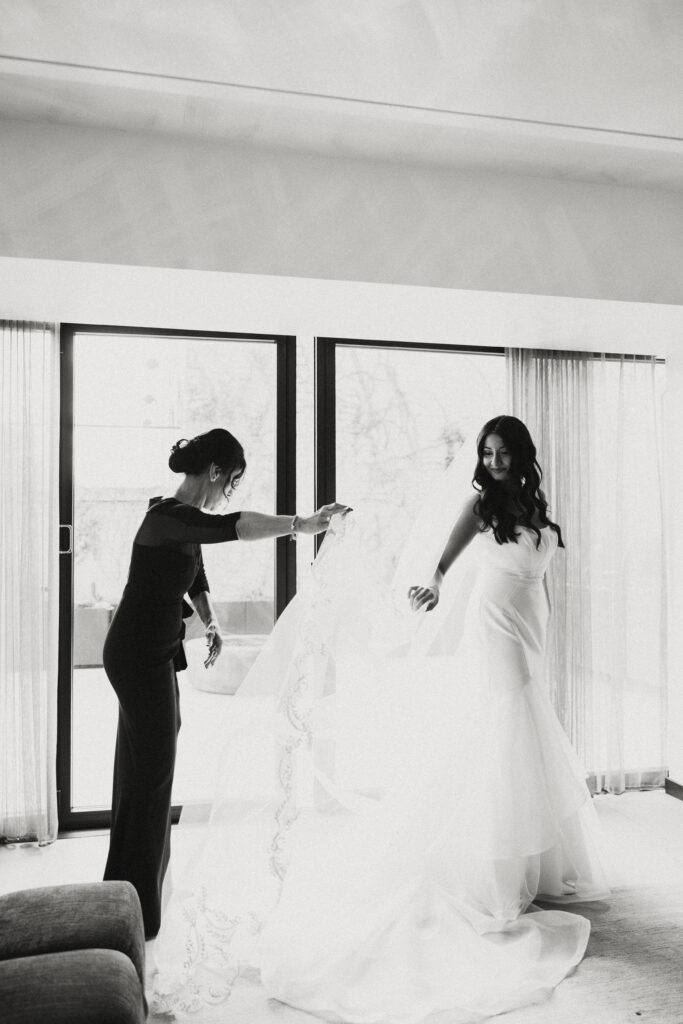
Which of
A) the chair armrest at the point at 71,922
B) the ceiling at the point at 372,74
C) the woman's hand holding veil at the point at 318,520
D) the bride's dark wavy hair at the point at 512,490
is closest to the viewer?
the chair armrest at the point at 71,922

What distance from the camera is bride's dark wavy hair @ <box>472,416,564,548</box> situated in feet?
9.77

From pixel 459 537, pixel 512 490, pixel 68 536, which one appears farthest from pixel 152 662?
pixel 512 490

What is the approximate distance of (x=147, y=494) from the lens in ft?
12.6

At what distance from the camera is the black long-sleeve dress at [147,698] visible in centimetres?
253

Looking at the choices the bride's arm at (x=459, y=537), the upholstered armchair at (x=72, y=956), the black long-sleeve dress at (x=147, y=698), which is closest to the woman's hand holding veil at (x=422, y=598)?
the bride's arm at (x=459, y=537)

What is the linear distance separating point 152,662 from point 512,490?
1.52 metres

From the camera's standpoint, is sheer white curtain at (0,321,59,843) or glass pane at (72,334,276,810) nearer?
sheer white curtain at (0,321,59,843)

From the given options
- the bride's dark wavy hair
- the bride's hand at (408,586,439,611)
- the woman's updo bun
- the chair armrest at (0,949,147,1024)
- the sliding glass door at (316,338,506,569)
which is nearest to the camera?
the chair armrest at (0,949,147,1024)

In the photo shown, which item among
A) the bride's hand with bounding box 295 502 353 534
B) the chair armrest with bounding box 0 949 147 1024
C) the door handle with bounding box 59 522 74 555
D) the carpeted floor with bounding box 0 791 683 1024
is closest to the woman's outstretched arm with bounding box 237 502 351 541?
the bride's hand with bounding box 295 502 353 534

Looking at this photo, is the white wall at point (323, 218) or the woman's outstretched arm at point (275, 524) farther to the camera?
the white wall at point (323, 218)

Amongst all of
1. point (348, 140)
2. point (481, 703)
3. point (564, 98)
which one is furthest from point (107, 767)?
point (564, 98)

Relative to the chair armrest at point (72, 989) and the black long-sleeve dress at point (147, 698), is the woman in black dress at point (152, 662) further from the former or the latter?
the chair armrest at point (72, 989)

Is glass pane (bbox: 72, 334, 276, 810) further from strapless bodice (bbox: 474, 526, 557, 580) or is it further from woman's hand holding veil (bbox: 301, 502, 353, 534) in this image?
woman's hand holding veil (bbox: 301, 502, 353, 534)

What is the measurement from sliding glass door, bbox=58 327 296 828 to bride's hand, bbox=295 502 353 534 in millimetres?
1431
